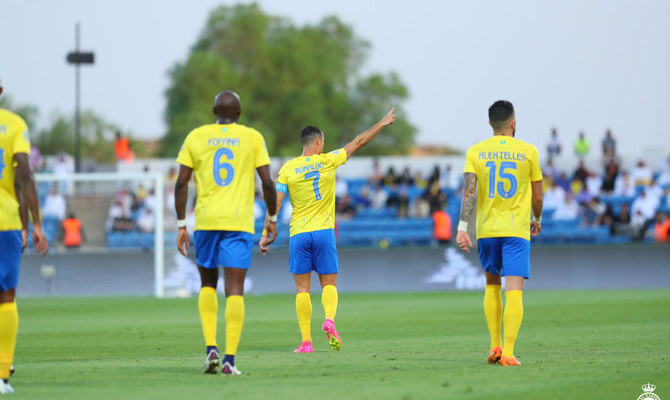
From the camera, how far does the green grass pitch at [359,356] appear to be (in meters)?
6.88

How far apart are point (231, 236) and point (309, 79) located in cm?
7250

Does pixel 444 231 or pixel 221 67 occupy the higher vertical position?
pixel 221 67

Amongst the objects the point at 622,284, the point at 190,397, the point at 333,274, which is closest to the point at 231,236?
the point at 190,397

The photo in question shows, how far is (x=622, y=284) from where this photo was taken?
2712 cm

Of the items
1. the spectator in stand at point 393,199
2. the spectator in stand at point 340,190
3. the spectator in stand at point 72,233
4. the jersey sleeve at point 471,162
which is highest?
the jersey sleeve at point 471,162

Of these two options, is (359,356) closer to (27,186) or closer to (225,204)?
(225,204)

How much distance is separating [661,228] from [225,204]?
73.9ft

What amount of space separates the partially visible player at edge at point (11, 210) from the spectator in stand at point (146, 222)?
1914 centimetres

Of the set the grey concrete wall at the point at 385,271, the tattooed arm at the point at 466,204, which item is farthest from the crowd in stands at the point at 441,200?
the tattooed arm at the point at 466,204

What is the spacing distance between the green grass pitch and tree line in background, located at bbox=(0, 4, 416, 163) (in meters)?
57.4

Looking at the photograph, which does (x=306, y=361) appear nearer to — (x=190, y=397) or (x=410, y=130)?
(x=190, y=397)

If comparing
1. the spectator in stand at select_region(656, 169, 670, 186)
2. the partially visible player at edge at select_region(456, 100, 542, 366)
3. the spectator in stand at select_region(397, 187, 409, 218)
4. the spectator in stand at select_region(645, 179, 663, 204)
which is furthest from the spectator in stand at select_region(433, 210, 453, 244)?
the partially visible player at edge at select_region(456, 100, 542, 366)

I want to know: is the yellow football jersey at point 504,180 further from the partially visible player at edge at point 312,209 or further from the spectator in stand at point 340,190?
the spectator in stand at point 340,190

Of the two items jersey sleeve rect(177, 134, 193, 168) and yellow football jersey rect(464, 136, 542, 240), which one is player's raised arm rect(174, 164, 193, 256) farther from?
yellow football jersey rect(464, 136, 542, 240)
